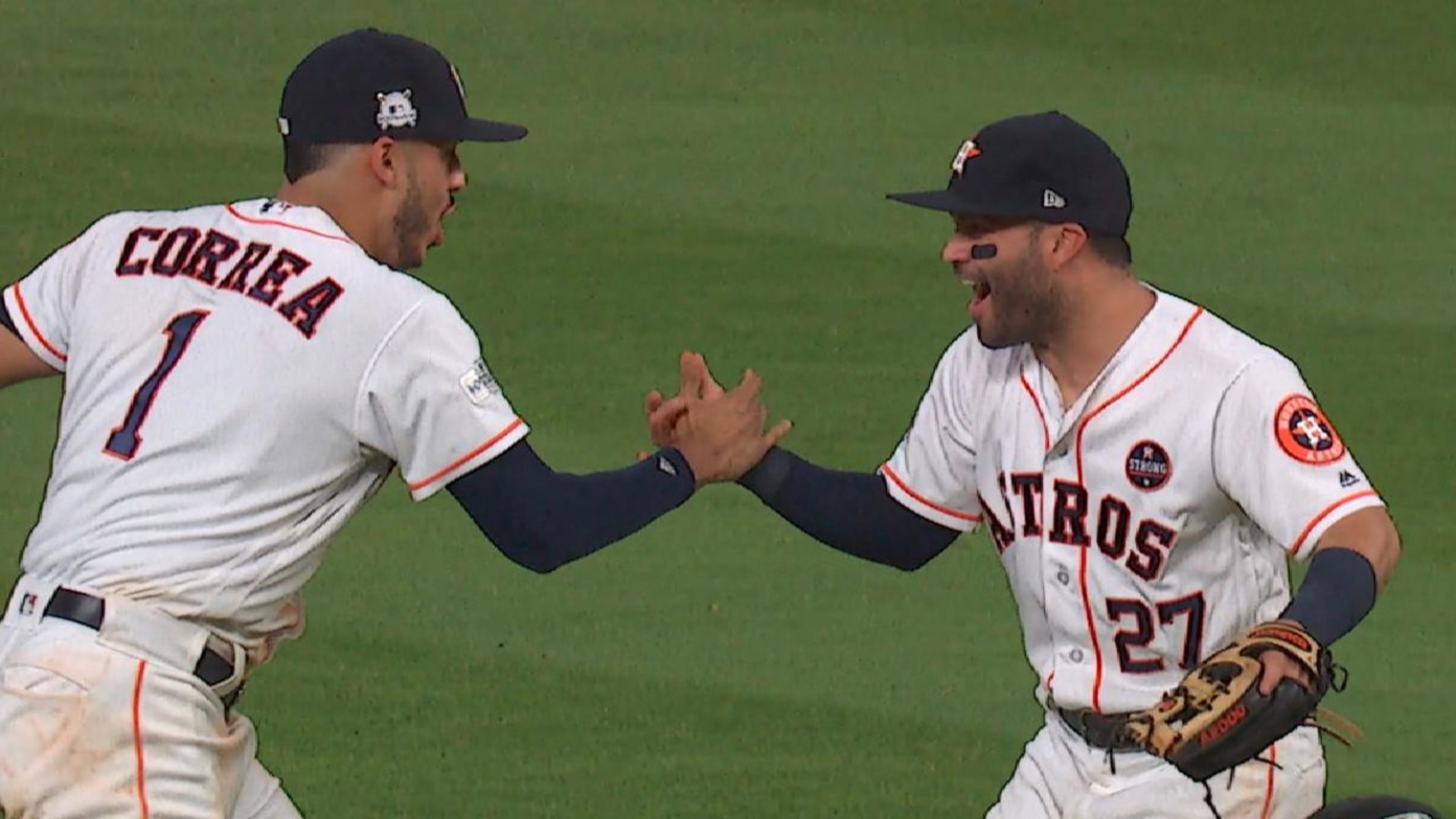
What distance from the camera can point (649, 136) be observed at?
10.2m

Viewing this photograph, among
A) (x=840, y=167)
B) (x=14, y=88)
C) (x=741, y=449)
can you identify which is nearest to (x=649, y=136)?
(x=840, y=167)

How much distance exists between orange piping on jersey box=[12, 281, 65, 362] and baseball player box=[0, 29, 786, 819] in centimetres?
Answer: 15

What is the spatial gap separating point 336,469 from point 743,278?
493 cm

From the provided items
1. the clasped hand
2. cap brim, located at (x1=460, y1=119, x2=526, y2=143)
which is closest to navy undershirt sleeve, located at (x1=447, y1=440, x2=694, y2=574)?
the clasped hand

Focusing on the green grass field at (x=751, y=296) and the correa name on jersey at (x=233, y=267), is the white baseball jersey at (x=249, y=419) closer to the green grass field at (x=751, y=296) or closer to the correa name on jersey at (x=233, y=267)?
the correa name on jersey at (x=233, y=267)

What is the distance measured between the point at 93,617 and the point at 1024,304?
167 cm

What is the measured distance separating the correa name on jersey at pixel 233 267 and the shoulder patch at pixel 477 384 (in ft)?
0.80

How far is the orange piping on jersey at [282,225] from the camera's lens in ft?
15.2

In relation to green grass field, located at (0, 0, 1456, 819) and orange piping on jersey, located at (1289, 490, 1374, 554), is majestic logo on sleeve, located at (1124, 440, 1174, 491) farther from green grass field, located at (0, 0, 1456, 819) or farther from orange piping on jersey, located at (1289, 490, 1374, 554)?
green grass field, located at (0, 0, 1456, 819)

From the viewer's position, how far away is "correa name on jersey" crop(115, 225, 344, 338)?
14.8ft

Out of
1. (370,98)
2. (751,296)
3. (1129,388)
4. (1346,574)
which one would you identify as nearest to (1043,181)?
(1129,388)

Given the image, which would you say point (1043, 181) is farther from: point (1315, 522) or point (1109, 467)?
point (1315, 522)

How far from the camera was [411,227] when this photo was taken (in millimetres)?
4785

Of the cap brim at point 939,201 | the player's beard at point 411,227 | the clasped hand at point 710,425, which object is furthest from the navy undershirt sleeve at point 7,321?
the cap brim at point 939,201
